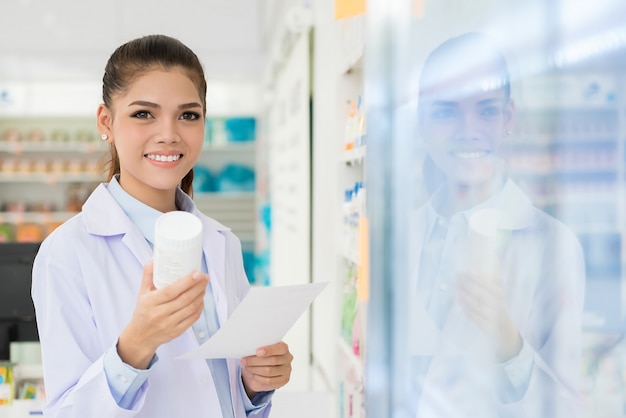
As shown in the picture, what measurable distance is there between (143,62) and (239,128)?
23.1 feet

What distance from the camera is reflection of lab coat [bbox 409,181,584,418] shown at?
0.68 m

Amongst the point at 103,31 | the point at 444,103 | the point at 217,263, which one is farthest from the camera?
the point at 103,31

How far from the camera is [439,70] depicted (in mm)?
880

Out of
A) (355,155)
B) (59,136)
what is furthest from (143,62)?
(59,136)

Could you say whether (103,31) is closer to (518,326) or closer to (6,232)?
(6,232)

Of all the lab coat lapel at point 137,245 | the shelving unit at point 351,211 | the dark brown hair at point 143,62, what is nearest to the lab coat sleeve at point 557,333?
the lab coat lapel at point 137,245

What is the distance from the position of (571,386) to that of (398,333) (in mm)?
279

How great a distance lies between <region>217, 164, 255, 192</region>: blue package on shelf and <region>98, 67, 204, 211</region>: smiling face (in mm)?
7001

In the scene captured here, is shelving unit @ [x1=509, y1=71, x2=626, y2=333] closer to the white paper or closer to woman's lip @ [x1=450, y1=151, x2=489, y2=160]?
woman's lip @ [x1=450, y1=151, x2=489, y2=160]

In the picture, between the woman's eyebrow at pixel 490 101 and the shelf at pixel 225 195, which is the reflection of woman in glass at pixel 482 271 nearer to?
the woman's eyebrow at pixel 490 101

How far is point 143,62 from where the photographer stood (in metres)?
1.34

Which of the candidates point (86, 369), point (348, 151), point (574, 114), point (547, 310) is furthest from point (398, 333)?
point (348, 151)

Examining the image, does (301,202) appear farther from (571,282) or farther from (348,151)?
(571,282)

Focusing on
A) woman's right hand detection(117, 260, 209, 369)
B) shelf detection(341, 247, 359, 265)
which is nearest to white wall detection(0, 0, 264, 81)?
shelf detection(341, 247, 359, 265)
